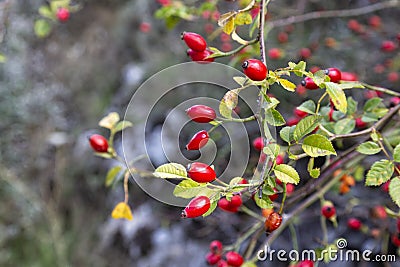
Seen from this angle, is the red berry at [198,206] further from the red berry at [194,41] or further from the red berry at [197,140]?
the red berry at [194,41]

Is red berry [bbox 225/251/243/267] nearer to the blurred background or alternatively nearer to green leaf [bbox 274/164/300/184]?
green leaf [bbox 274/164/300/184]

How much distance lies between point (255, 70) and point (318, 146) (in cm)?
14

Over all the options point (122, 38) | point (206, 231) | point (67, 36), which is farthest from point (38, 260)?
point (67, 36)

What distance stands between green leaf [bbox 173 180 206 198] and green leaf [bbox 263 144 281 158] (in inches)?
3.5

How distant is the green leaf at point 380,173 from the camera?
0.58 m

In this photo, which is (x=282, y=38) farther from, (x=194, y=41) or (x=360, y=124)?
(x=194, y=41)

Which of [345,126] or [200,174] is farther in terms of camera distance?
[345,126]

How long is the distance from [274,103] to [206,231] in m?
1.36

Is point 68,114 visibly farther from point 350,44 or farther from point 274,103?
point 274,103

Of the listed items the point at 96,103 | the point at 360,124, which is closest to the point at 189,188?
the point at 360,124

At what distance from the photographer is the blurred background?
1.74 m

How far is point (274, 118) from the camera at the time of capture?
21.0 inches

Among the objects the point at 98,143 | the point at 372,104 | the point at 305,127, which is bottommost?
the point at 98,143

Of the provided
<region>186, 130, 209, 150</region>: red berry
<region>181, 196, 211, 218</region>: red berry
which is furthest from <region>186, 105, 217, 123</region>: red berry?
<region>181, 196, 211, 218</region>: red berry
